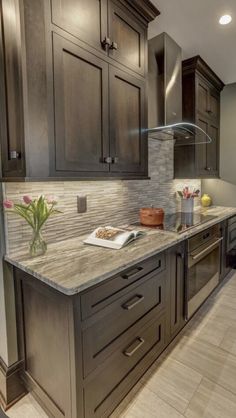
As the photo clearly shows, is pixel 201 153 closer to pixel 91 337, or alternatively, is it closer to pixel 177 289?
pixel 177 289

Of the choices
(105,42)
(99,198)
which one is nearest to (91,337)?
(99,198)

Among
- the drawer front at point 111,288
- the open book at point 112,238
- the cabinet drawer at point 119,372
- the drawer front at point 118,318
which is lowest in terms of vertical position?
the cabinet drawer at point 119,372

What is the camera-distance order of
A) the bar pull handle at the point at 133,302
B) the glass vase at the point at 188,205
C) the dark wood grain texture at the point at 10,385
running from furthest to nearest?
the glass vase at the point at 188,205
the dark wood grain texture at the point at 10,385
the bar pull handle at the point at 133,302

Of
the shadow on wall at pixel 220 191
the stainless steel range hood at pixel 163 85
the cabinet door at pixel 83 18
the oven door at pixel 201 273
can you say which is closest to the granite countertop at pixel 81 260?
the oven door at pixel 201 273

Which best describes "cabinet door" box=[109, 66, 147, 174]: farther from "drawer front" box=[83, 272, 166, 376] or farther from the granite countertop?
"drawer front" box=[83, 272, 166, 376]

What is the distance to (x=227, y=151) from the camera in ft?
11.2

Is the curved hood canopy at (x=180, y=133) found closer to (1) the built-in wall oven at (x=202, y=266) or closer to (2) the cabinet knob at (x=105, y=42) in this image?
(2) the cabinet knob at (x=105, y=42)

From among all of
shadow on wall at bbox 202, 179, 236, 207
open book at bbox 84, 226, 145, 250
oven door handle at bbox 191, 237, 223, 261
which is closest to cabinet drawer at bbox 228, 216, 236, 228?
shadow on wall at bbox 202, 179, 236, 207

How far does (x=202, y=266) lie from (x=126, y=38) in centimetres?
199

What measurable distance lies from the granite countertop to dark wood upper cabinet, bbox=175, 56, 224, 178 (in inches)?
55.4

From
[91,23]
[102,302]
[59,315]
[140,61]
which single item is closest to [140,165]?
[140,61]

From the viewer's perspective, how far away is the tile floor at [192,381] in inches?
52.1

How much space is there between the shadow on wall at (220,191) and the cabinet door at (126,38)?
7.67 feet

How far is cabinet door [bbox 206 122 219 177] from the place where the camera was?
3.14 meters
